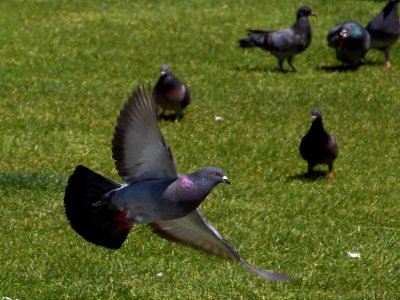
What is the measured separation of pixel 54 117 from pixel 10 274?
5.93m

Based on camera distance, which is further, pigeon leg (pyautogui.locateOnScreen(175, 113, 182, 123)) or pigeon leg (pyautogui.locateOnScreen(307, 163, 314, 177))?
pigeon leg (pyautogui.locateOnScreen(175, 113, 182, 123))

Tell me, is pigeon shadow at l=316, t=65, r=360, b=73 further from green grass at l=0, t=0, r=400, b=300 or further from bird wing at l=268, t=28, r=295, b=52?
bird wing at l=268, t=28, r=295, b=52

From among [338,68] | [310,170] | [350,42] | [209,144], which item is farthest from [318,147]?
[338,68]

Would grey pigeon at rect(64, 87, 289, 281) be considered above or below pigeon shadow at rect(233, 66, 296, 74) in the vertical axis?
above

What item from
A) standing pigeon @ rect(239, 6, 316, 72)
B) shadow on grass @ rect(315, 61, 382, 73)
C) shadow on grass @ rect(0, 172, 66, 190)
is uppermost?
shadow on grass @ rect(0, 172, 66, 190)

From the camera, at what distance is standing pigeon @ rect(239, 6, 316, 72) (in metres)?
16.8

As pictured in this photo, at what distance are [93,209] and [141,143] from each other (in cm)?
74

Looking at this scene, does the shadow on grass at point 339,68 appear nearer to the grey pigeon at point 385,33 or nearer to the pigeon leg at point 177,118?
the grey pigeon at point 385,33

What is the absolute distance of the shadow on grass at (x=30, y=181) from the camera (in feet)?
34.2

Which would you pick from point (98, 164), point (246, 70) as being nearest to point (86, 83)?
point (246, 70)

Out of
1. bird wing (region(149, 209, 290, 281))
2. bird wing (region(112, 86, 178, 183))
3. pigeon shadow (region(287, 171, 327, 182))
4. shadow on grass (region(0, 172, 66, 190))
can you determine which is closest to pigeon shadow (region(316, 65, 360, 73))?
pigeon shadow (region(287, 171, 327, 182))

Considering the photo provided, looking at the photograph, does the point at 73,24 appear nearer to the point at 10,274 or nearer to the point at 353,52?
the point at 353,52

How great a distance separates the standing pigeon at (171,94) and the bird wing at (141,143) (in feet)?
23.2

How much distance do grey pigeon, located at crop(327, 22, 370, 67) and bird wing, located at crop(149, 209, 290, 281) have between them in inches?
405
